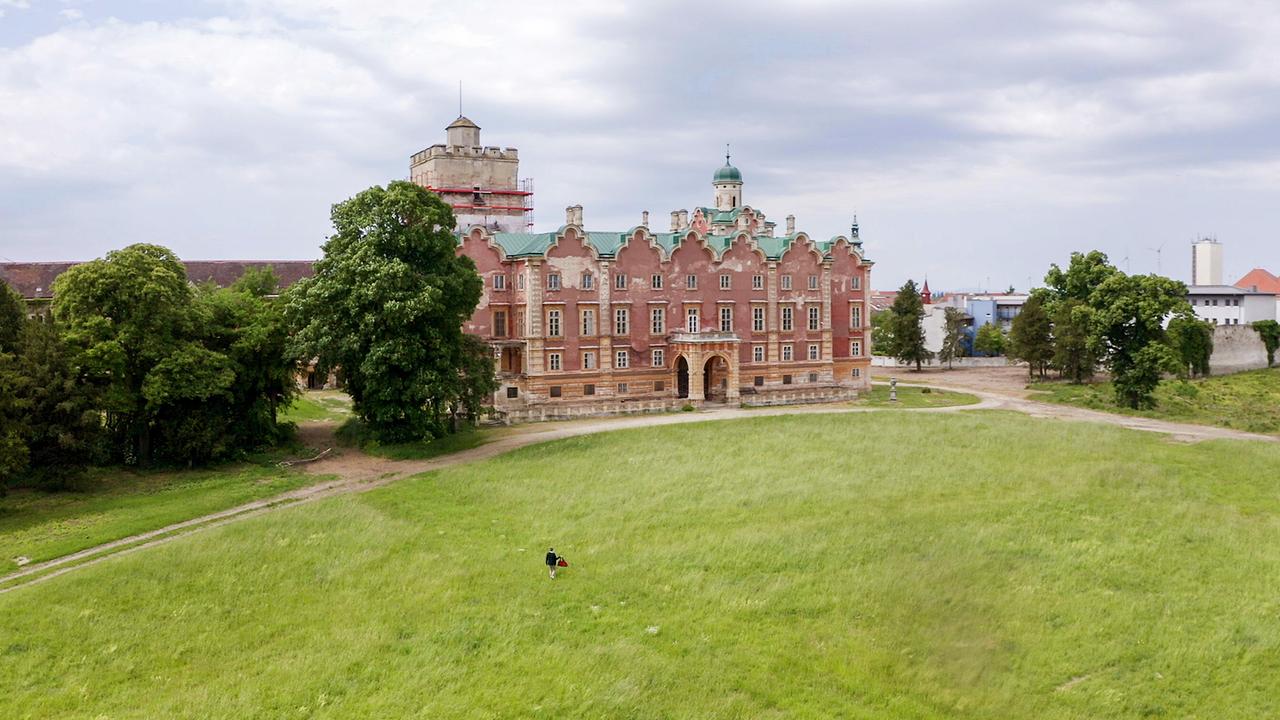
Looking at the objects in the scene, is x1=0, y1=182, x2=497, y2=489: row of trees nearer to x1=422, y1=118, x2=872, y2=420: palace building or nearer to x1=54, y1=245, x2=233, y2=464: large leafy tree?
x1=54, y1=245, x2=233, y2=464: large leafy tree

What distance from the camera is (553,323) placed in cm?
6488

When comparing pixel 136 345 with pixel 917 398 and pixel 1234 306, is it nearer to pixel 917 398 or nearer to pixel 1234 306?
pixel 917 398

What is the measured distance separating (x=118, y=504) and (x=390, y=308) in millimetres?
14804

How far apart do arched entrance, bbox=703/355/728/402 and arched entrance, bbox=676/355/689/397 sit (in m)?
1.40

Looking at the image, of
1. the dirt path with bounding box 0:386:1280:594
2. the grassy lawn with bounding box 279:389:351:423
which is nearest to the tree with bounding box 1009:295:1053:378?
the dirt path with bounding box 0:386:1280:594

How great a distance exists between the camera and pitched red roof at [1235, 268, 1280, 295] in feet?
461

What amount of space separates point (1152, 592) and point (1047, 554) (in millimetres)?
3359

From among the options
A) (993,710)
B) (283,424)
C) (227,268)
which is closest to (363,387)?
(283,424)

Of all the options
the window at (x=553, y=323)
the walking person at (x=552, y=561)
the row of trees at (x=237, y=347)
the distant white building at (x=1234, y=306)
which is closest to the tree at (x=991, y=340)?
the distant white building at (x=1234, y=306)

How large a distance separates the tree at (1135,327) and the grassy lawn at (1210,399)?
6.08 feet

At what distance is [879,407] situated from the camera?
6719cm

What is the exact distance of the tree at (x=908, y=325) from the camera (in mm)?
103125

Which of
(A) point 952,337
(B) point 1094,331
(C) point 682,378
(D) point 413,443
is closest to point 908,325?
(A) point 952,337

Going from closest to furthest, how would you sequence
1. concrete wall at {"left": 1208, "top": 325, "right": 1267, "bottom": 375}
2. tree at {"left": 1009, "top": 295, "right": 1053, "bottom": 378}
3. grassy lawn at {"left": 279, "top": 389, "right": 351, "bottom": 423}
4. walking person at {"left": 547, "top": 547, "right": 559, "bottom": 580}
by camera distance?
walking person at {"left": 547, "top": 547, "right": 559, "bottom": 580} < grassy lawn at {"left": 279, "top": 389, "right": 351, "bottom": 423} < tree at {"left": 1009, "top": 295, "right": 1053, "bottom": 378} < concrete wall at {"left": 1208, "top": 325, "right": 1267, "bottom": 375}
